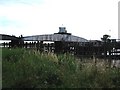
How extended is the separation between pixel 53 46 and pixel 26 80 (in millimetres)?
10975

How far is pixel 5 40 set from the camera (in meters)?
27.8

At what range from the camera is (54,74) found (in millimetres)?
11531

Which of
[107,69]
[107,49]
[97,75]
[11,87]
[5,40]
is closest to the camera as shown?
[11,87]

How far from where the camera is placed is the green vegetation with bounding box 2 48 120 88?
1077 centimetres

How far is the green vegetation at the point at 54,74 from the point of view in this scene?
1077cm

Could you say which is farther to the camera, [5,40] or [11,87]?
[5,40]

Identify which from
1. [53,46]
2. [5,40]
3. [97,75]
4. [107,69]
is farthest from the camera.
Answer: [5,40]

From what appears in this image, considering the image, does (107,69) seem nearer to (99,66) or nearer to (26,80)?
(99,66)

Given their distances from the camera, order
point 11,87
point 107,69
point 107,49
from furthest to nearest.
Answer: point 107,49 → point 107,69 → point 11,87

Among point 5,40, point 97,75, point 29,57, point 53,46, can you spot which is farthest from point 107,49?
point 97,75

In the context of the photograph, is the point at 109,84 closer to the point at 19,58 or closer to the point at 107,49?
the point at 19,58

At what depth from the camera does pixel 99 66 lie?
12047 mm

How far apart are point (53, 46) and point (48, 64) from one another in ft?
29.3

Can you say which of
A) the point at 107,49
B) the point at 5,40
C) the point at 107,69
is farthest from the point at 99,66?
the point at 5,40
